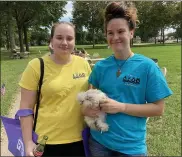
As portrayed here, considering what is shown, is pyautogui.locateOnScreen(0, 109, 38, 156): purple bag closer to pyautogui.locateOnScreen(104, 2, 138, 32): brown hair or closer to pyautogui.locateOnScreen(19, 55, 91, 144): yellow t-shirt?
pyautogui.locateOnScreen(19, 55, 91, 144): yellow t-shirt

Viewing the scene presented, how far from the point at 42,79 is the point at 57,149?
62 cm

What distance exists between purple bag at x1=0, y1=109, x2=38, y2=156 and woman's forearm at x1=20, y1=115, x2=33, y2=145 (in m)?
0.04

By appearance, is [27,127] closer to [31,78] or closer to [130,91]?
[31,78]

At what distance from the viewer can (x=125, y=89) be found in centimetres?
239

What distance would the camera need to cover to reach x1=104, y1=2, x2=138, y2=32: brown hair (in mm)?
2484

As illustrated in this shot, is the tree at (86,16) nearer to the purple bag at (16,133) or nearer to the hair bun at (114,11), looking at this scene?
the purple bag at (16,133)

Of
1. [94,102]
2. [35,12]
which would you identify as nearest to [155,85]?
[94,102]

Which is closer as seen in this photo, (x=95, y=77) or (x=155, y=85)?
(x=155, y=85)

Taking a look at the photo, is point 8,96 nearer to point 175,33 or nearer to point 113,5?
point 113,5

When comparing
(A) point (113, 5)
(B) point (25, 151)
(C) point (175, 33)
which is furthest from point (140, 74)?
(C) point (175, 33)

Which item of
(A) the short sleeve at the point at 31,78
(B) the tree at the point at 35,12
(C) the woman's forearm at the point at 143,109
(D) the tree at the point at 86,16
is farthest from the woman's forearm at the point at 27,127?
(D) the tree at the point at 86,16

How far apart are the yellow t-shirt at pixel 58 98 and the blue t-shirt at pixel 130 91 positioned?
0.27m

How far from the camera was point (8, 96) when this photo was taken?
33.6ft

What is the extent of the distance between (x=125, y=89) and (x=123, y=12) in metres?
0.59
